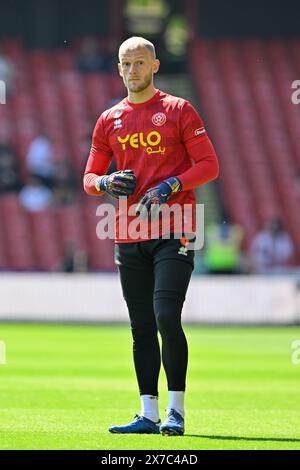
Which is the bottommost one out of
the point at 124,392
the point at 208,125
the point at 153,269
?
the point at 124,392

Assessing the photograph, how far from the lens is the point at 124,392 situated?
1080cm

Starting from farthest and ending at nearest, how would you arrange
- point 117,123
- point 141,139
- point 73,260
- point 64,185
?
point 64,185
point 73,260
point 117,123
point 141,139

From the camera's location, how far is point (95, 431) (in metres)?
7.70

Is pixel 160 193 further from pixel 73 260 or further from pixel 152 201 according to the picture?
pixel 73 260

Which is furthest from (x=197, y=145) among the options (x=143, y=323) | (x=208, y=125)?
(x=208, y=125)

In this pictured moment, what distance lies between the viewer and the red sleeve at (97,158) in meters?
7.91

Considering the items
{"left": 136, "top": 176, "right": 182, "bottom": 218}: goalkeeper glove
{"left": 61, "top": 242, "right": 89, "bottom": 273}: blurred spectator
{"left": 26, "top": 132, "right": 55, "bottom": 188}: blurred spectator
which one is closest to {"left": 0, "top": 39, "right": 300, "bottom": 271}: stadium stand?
{"left": 26, "top": 132, "right": 55, "bottom": 188}: blurred spectator

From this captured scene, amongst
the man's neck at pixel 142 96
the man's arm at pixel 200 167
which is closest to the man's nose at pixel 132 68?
the man's neck at pixel 142 96

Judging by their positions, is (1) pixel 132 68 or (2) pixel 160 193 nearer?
(2) pixel 160 193

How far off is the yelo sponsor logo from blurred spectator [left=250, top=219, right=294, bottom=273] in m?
17.7

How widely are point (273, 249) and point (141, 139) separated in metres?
18.3

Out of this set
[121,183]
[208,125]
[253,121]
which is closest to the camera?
[121,183]
